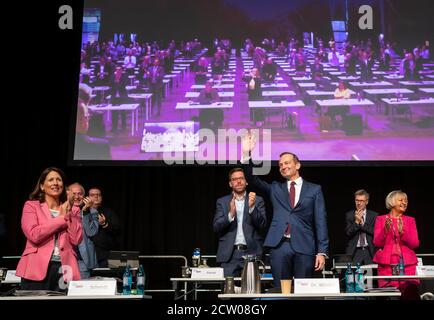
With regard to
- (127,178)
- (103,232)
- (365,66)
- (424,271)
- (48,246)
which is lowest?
(424,271)

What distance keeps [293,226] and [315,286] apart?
1169mm

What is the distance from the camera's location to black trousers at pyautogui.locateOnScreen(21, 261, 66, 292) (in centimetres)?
343

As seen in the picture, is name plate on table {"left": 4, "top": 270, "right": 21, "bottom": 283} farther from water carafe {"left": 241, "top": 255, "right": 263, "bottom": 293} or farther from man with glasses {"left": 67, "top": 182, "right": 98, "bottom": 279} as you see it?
water carafe {"left": 241, "top": 255, "right": 263, "bottom": 293}

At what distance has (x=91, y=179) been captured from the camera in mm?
7715

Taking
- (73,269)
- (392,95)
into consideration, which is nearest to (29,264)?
(73,269)

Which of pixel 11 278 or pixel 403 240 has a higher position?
pixel 403 240

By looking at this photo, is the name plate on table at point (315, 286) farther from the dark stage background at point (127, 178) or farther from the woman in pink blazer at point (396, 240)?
the dark stage background at point (127, 178)

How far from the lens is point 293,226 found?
4.19m

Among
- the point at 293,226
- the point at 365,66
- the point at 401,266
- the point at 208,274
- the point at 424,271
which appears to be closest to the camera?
the point at 293,226

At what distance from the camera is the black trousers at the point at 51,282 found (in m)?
3.43

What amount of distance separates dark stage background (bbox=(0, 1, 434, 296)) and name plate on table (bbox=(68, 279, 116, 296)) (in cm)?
447

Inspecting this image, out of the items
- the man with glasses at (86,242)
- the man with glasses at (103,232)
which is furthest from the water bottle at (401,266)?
the man with glasses at (103,232)

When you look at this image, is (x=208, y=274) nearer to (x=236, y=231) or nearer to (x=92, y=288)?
(x=236, y=231)

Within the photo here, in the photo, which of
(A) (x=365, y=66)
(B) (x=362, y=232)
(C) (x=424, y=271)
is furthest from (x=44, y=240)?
(A) (x=365, y=66)
